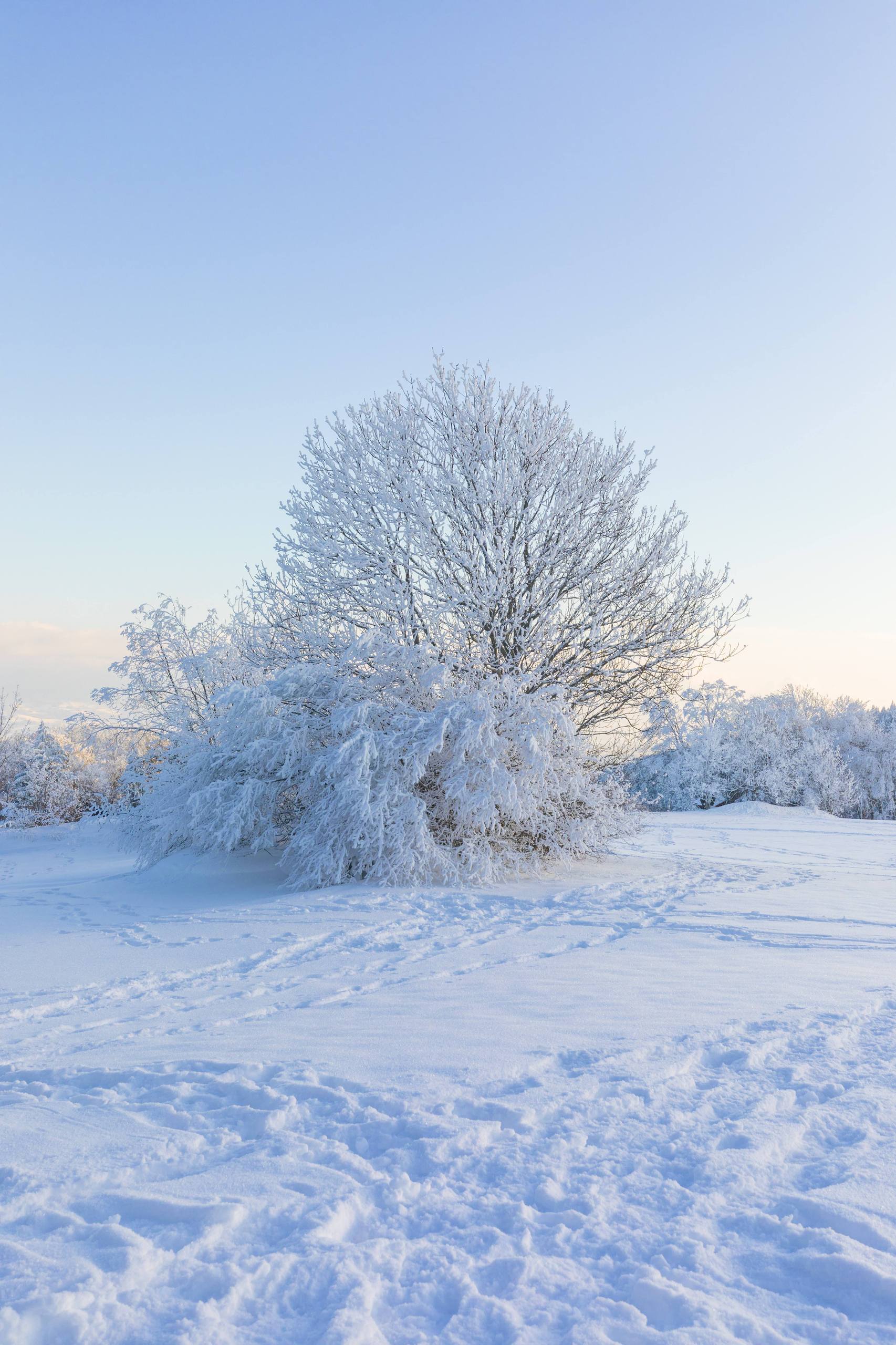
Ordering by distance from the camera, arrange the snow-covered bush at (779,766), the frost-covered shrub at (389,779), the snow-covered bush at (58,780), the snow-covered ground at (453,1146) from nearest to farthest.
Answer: the snow-covered ground at (453,1146)
the frost-covered shrub at (389,779)
the snow-covered bush at (58,780)
the snow-covered bush at (779,766)

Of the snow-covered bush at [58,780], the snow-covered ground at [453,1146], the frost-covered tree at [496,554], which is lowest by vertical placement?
the snow-covered ground at [453,1146]

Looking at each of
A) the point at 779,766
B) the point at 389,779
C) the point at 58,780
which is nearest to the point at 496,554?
the point at 389,779

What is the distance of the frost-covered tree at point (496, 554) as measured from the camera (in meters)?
11.0

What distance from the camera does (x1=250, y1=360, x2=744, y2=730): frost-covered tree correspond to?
1098cm

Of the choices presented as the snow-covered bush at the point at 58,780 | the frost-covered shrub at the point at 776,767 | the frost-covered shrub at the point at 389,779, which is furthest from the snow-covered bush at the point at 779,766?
the frost-covered shrub at the point at 389,779

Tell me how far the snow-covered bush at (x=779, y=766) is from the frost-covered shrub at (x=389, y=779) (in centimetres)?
2233

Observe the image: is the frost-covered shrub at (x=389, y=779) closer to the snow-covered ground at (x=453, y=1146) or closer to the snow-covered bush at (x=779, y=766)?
the snow-covered ground at (x=453, y=1146)

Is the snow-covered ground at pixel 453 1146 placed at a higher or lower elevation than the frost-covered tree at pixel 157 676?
lower

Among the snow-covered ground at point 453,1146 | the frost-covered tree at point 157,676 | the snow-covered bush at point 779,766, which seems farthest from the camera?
Answer: the snow-covered bush at point 779,766

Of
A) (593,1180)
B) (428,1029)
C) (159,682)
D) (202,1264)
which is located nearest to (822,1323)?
(593,1180)

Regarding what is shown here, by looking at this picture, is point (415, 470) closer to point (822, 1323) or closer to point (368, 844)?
point (368, 844)

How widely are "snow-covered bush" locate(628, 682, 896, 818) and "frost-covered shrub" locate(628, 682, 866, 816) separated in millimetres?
40

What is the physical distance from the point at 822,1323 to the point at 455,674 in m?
8.81

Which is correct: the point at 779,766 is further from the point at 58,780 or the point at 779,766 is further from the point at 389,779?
the point at 389,779
